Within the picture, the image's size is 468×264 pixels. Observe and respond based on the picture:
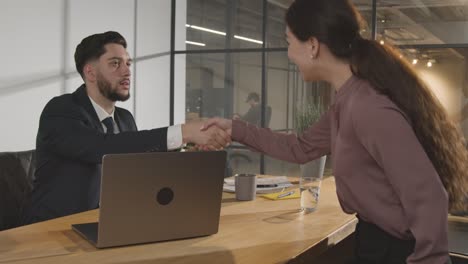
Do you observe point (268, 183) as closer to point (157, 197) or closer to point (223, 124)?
point (223, 124)

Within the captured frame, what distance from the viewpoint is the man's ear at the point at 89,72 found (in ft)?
8.44

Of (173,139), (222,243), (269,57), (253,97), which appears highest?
(269,57)

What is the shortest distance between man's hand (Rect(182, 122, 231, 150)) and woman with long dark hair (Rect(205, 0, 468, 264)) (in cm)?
54

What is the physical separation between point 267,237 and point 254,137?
0.54 metres

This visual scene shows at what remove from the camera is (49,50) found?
15.9ft

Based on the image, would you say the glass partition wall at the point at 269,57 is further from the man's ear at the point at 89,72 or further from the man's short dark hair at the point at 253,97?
the man's ear at the point at 89,72

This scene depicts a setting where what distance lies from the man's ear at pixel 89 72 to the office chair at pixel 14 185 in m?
0.49

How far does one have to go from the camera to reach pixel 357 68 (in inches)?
56.2

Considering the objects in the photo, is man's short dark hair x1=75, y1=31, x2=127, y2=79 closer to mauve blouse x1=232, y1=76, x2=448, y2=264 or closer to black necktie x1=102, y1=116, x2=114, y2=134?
black necktie x1=102, y1=116, x2=114, y2=134

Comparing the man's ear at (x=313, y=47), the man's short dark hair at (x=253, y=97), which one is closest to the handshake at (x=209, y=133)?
the man's ear at (x=313, y=47)

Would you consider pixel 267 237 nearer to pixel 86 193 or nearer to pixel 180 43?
pixel 86 193

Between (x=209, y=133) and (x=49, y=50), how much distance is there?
10.7ft

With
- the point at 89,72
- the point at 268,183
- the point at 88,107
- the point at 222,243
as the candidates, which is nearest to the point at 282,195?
the point at 268,183

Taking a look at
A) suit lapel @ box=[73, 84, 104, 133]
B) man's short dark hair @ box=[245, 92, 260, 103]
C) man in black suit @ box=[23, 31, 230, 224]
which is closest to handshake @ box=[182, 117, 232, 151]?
man in black suit @ box=[23, 31, 230, 224]
